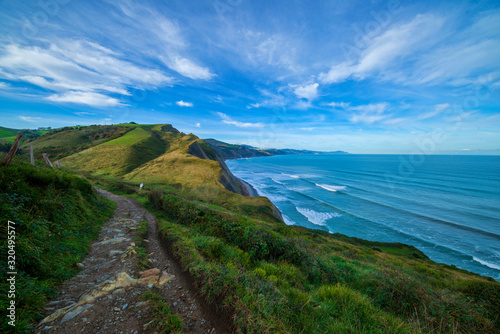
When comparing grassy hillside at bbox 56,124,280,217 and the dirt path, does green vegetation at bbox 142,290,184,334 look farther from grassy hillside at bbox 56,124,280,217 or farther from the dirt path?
grassy hillside at bbox 56,124,280,217

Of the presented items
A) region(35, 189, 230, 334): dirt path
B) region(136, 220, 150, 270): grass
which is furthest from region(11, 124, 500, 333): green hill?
region(136, 220, 150, 270): grass

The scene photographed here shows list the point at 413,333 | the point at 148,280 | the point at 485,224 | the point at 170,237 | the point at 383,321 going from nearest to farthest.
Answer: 1. the point at 413,333
2. the point at 383,321
3. the point at 148,280
4. the point at 170,237
5. the point at 485,224

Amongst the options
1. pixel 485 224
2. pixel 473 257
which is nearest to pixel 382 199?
pixel 485 224

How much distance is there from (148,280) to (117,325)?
4.90 feet

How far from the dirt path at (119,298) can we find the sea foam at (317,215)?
30.4m

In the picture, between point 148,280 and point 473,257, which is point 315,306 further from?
point 473,257

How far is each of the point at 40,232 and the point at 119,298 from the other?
402 cm

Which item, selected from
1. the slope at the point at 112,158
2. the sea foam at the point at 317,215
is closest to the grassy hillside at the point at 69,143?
the slope at the point at 112,158

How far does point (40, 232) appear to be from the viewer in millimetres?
5340

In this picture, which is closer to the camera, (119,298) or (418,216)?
(119,298)

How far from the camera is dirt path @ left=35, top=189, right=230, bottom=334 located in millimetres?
3205

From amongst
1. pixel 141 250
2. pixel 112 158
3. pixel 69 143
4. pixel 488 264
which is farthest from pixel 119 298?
pixel 69 143

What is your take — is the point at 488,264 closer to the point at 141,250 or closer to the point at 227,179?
the point at 141,250

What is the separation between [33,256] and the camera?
4.21 meters
